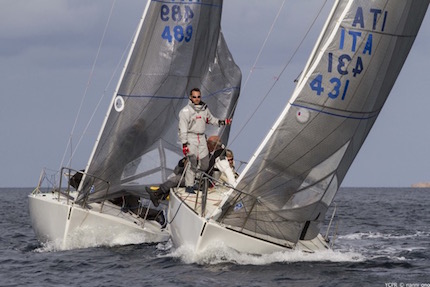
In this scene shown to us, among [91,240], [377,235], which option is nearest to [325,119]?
[91,240]

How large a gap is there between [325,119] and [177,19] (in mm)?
5366

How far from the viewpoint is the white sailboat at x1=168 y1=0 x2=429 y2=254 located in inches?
547

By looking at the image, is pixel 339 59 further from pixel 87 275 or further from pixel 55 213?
pixel 55 213

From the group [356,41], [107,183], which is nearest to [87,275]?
[107,183]

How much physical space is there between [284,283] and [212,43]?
7.94 meters

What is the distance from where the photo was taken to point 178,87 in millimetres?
18781

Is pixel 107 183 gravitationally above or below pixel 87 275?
above

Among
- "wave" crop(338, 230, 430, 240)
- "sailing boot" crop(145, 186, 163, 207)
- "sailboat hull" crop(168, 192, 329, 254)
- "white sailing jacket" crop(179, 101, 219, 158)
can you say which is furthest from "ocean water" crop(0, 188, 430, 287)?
"wave" crop(338, 230, 430, 240)

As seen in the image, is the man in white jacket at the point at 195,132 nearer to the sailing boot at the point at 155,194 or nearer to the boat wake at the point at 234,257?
the sailing boot at the point at 155,194

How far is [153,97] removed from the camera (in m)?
18.2

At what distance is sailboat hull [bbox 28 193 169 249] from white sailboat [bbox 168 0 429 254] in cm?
263

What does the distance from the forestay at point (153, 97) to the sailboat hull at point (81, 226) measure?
54 cm

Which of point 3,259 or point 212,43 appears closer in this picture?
point 3,259

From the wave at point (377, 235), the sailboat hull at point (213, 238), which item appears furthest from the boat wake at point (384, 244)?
the sailboat hull at point (213, 238)
